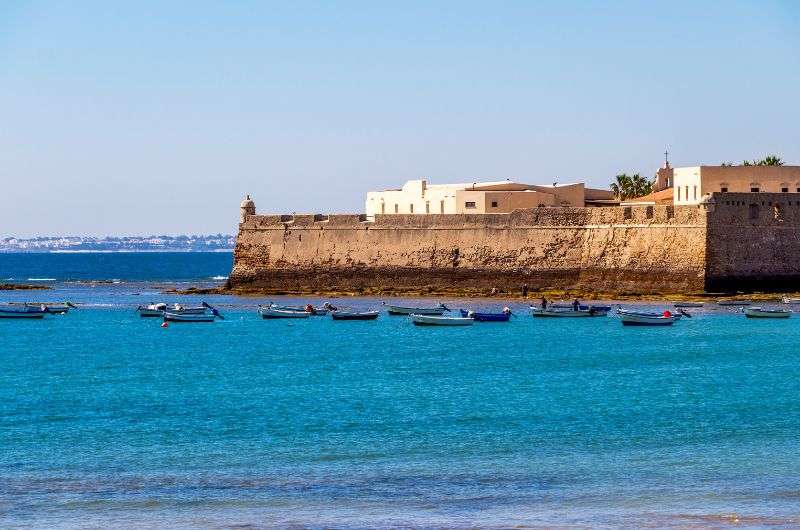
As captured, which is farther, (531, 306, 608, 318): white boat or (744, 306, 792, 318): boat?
(531, 306, 608, 318): white boat

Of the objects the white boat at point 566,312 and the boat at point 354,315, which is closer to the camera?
the white boat at point 566,312

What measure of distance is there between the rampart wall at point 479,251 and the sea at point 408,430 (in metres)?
9.28

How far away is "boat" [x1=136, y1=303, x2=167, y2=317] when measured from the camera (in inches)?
1921

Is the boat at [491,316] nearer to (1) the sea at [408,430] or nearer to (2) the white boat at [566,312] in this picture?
(2) the white boat at [566,312]

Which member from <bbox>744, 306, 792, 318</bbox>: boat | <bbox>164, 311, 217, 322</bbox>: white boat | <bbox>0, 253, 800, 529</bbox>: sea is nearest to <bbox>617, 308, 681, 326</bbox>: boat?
<bbox>0, 253, 800, 529</bbox>: sea

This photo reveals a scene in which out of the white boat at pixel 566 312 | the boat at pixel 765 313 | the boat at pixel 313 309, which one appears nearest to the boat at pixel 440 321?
the white boat at pixel 566 312

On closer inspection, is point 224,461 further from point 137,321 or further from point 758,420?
point 137,321

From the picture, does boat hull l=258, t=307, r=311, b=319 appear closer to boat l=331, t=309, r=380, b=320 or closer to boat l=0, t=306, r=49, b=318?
boat l=331, t=309, r=380, b=320

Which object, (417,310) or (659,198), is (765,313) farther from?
(659,198)

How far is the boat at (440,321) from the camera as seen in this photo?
1742 inches

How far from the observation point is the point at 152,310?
4906cm

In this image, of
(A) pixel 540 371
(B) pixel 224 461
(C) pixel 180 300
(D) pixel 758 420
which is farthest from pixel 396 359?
(C) pixel 180 300

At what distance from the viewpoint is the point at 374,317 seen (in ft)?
152

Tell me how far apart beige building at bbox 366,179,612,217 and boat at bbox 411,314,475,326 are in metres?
12.3
